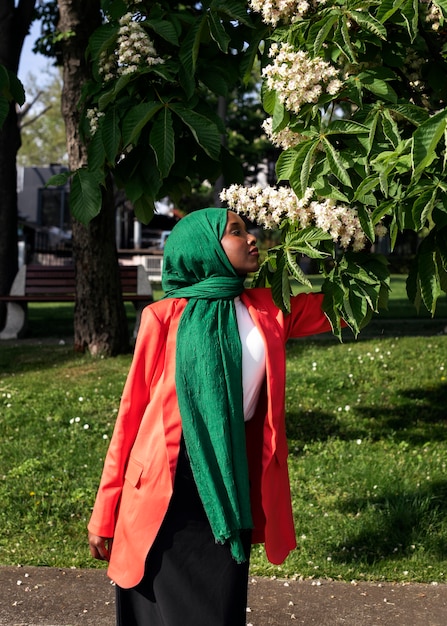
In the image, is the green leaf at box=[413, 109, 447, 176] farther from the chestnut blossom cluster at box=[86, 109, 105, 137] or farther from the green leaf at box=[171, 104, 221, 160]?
the chestnut blossom cluster at box=[86, 109, 105, 137]

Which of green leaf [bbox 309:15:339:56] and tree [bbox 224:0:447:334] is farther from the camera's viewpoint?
green leaf [bbox 309:15:339:56]

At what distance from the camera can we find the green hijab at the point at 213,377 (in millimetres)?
2857

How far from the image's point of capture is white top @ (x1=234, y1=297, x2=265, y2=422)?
297cm

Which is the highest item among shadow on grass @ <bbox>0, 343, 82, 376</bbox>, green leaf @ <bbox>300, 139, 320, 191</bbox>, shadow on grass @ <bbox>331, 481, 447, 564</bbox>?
green leaf @ <bbox>300, 139, 320, 191</bbox>

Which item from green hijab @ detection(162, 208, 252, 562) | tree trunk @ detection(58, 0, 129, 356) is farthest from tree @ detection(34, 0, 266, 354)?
tree trunk @ detection(58, 0, 129, 356)

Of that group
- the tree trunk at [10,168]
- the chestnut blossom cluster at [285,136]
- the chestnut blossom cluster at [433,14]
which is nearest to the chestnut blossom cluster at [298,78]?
the chestnut blossom cluster at [285,136]

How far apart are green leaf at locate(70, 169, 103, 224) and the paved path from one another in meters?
1.82

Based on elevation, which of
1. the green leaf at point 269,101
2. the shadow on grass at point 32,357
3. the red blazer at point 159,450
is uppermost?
the green leaf at point 269,101

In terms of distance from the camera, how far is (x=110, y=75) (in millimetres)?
4375

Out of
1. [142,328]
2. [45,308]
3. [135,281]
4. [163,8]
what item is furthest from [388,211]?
[45,308]

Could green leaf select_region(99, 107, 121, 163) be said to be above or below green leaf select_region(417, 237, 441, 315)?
above

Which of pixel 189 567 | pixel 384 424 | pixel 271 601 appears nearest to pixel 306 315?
pixel 189 567

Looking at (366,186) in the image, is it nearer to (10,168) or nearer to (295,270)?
(295,270)

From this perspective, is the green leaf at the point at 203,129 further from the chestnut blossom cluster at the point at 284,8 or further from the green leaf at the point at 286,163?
the green leaf at the point at 286,163
